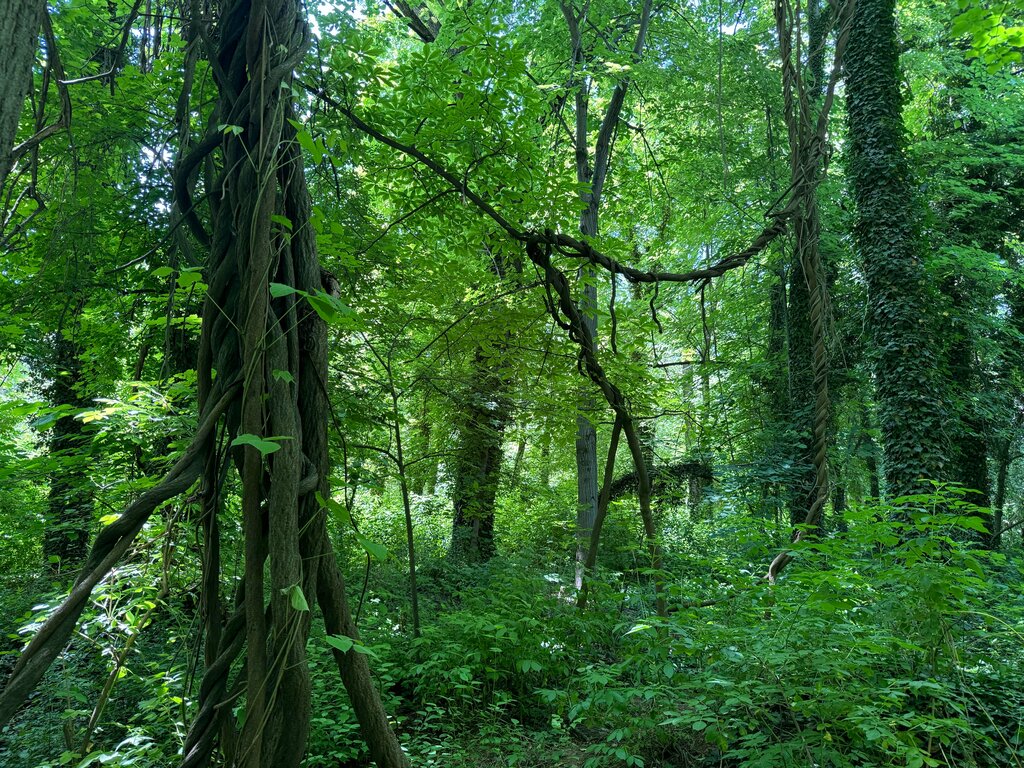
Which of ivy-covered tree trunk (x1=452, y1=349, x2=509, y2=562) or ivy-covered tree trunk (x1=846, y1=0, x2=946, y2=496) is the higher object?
ivy-covered tree trunk (x1=846, y1=0, x2=946, y2=496)

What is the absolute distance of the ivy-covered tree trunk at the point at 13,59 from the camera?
0.98 metres

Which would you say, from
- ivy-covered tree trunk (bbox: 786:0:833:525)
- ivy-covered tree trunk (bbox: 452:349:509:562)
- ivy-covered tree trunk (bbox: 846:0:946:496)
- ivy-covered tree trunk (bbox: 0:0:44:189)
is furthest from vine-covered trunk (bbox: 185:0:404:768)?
ivy-covered tree trunk (bbox: 786:0:833:525)

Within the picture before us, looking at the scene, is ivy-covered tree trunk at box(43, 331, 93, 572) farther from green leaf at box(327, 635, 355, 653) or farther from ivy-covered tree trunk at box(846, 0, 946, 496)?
ivy-covered tree trunk at box(846, 0, 946, 496)

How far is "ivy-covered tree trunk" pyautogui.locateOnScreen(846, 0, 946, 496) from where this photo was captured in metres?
6.73

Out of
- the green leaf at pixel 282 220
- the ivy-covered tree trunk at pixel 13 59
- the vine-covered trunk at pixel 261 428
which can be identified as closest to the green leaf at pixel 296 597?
the vine-covered trunk at pixel 261 428

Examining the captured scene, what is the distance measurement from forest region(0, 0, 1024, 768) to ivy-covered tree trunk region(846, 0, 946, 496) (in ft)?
0.14

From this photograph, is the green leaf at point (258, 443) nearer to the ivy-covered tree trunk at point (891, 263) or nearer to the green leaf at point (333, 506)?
the green leaf at point (333, 506)

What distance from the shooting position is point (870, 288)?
744cm

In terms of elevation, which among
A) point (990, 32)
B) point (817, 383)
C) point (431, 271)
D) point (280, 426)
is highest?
point (990, 32)

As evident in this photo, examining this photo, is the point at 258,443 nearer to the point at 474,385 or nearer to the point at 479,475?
the point at 474,385

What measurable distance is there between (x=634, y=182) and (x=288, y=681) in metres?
9.20

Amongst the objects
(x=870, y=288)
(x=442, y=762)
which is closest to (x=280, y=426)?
(x=442, y=762)

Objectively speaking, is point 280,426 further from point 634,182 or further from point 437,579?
point 634,182

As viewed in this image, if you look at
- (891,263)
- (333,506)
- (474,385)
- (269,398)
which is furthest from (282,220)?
(891,263)
